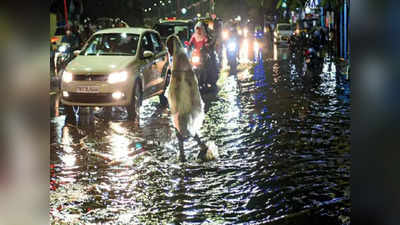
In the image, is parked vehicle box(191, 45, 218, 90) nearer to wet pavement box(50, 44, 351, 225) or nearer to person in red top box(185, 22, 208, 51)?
person in red top box(185, 22, 208, 51)

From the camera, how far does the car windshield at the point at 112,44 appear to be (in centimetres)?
1395

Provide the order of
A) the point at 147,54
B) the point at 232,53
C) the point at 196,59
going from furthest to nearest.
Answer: the point at 232,53 < the point at 196,59 < the point at 147,54

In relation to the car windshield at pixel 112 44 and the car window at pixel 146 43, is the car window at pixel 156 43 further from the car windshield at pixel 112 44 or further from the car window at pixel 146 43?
the car windshield at pixel 112 44

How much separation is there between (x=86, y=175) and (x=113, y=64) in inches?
203

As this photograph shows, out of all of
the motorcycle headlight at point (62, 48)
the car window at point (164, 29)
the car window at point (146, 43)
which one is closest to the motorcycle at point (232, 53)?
the car window at point (164, 29)

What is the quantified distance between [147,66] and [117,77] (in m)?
1.23

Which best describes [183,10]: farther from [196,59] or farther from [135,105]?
[135,105]

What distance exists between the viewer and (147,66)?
14102mm

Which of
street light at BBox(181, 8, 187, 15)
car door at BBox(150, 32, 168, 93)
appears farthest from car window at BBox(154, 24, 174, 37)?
street light at BBox(181, 8, 187, 15)

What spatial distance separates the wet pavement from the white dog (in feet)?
1.42

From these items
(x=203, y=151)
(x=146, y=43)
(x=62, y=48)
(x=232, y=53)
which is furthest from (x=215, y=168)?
(x=232, y=53)
